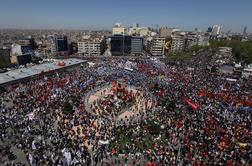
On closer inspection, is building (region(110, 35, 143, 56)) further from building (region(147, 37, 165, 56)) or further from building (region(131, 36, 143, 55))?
building (region(147, 37, 165, 56))

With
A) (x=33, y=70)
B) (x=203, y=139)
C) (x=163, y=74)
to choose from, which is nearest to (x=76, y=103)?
(x=203, y=139)

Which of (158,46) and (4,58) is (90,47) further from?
(4,58)

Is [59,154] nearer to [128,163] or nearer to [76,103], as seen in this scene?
[128,163]

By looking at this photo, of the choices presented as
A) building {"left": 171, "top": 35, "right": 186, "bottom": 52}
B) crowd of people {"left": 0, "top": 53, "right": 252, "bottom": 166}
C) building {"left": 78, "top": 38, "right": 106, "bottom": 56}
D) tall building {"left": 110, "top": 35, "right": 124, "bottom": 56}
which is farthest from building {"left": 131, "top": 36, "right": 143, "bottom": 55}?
crowd of people {"left": 0, "top": 53, "right": 252, "bottom": 166}

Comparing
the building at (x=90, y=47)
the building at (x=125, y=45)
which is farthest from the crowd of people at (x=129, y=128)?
the building at (x=125, y=45)

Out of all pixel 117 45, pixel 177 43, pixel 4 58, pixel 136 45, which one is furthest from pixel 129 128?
pixel 177 43

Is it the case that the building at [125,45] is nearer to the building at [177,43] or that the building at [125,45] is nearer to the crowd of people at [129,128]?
the building at [177,43]
